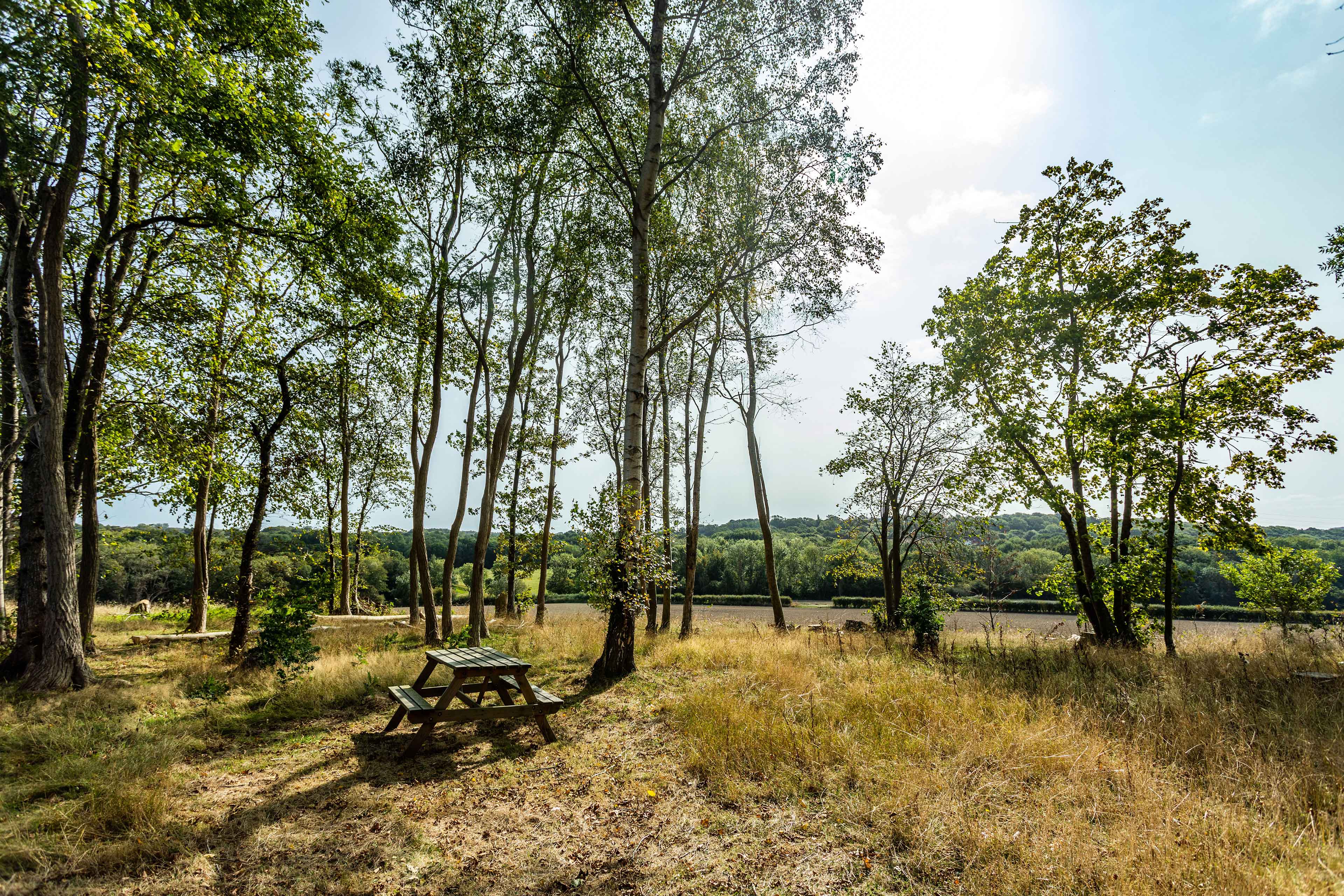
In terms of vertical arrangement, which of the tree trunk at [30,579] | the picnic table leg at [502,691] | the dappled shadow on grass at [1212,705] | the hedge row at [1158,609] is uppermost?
the tree trunk at [30,579]

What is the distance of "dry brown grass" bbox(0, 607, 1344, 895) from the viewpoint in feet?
11.2

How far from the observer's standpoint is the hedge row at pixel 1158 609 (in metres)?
15.4

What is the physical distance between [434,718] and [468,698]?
1696mm

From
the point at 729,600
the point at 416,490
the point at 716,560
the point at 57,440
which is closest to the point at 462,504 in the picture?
the point at 416,490

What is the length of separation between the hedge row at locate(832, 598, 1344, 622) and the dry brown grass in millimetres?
7136

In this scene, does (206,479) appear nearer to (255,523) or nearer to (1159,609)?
(255,523)

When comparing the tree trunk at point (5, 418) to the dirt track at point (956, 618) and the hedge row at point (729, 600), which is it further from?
the hedge row at point (729, 600)

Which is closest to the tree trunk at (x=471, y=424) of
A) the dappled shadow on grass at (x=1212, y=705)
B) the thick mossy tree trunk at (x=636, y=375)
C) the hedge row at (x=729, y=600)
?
the thick mossy tree trunk at (x=636, y=375)

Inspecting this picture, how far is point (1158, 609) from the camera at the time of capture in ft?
49.9

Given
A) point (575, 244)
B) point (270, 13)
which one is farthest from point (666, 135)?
point (270, 13)

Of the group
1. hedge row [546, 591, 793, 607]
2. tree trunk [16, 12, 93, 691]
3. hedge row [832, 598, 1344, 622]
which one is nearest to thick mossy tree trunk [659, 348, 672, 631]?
hedge row [832, 598, 1344, 622]

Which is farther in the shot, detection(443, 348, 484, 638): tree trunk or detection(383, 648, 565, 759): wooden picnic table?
detection(443, 348, 484, 638): tree trunk

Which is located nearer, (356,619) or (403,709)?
(403,709)

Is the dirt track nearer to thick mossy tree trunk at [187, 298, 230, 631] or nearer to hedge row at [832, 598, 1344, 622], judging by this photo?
hedge row at [832, 598, 1344, 622]
